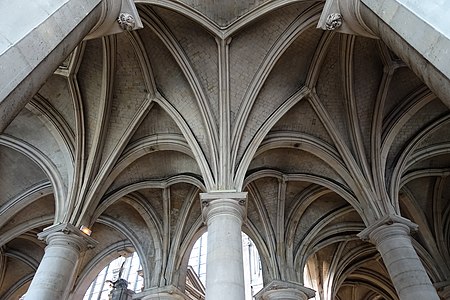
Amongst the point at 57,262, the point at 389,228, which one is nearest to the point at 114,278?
the point at 57,262

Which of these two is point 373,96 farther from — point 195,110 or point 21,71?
point 21,71

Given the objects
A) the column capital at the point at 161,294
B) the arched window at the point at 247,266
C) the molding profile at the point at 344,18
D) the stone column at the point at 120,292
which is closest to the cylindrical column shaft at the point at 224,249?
the molding profile at the point at 344,18

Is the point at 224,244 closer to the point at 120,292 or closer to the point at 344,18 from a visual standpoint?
the point at 344,18

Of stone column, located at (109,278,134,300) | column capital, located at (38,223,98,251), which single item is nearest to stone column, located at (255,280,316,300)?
stone column, located at (109,278,134,300)

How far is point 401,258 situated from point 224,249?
456cm

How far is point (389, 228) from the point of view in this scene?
9.53 meters

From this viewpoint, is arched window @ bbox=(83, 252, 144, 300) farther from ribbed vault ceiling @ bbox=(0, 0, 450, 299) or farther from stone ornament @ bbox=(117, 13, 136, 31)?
stone ornament @ bbox=(117, 13, 136, 31)

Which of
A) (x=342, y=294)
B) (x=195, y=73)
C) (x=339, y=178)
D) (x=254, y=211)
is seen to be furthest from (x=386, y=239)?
(x=342, y=294)

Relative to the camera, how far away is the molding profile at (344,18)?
6.00 m

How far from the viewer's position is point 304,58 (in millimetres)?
11414

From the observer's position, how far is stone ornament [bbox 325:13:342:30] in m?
6.35

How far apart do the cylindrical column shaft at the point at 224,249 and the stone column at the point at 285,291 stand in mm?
5061

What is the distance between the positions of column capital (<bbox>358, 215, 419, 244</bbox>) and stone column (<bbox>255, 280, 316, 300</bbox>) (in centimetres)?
387

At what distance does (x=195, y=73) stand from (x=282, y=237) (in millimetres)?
7105
